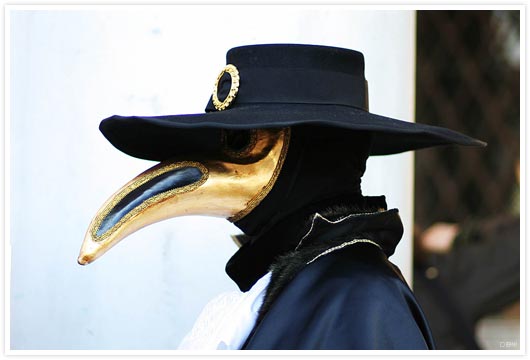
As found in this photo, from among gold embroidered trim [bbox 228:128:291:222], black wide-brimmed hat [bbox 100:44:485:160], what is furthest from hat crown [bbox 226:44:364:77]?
gold embroidered trim [bbox 228:128:291:222]

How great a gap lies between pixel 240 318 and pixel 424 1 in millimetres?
912

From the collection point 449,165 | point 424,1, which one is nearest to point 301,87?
point 424,1

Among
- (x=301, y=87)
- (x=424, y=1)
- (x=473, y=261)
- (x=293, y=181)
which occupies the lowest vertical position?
(x=473, y=261)

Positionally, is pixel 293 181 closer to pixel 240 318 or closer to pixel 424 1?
pixel 240 318

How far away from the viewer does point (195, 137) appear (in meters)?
1.85

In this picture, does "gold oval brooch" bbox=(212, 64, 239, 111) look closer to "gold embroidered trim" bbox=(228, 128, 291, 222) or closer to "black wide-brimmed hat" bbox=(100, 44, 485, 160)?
"black wide-brimmed hat" bbox=(100, 44, 485, 160)

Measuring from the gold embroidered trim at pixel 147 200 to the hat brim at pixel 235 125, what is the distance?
2.3 inches

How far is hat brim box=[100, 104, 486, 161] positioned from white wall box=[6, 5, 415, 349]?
2.14 ft

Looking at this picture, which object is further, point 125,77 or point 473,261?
point 473,261

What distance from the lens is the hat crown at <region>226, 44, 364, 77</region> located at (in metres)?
1.87

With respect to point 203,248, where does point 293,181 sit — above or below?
above

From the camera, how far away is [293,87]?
1858 millimetres

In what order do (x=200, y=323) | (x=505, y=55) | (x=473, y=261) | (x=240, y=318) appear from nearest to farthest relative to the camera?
(x=240, y=318) < (x=200, y=323) < (x=473, y=261) < (x=505, y=55)

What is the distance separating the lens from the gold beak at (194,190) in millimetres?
1734
